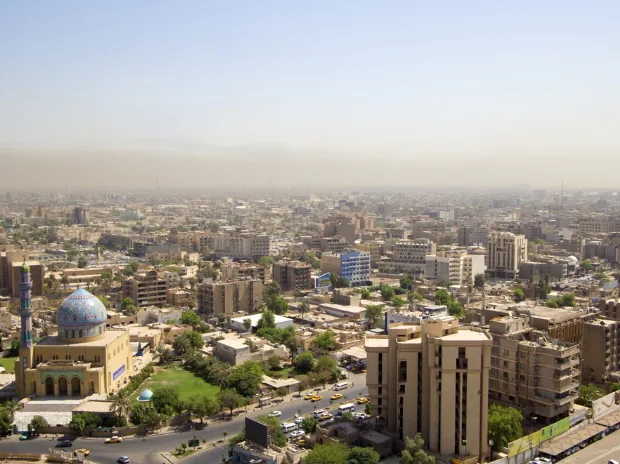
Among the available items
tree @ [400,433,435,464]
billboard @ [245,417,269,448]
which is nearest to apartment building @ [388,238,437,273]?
billboard @ [245,417,269,448]

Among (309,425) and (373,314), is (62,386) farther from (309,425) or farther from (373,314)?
(373,314)

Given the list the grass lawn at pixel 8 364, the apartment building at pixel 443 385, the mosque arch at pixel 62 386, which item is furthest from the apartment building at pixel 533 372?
the grass lawn at pixel 8 364

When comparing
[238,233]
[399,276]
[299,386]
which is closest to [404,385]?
[299,386]

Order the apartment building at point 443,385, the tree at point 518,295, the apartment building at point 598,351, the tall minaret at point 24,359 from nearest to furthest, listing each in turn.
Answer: the apartment building at point 443,385, the tall minaret at point 24,359, the apartment building at point 598,351, the tree at point 518,295

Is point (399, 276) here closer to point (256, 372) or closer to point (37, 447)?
point (256, 372)

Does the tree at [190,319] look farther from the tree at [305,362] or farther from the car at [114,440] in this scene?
→ the car at [114,440]

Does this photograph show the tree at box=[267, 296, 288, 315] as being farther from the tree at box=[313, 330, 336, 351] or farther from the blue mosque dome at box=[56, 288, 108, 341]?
the blue mosque dome at box=[56, 288, 108, 341]
